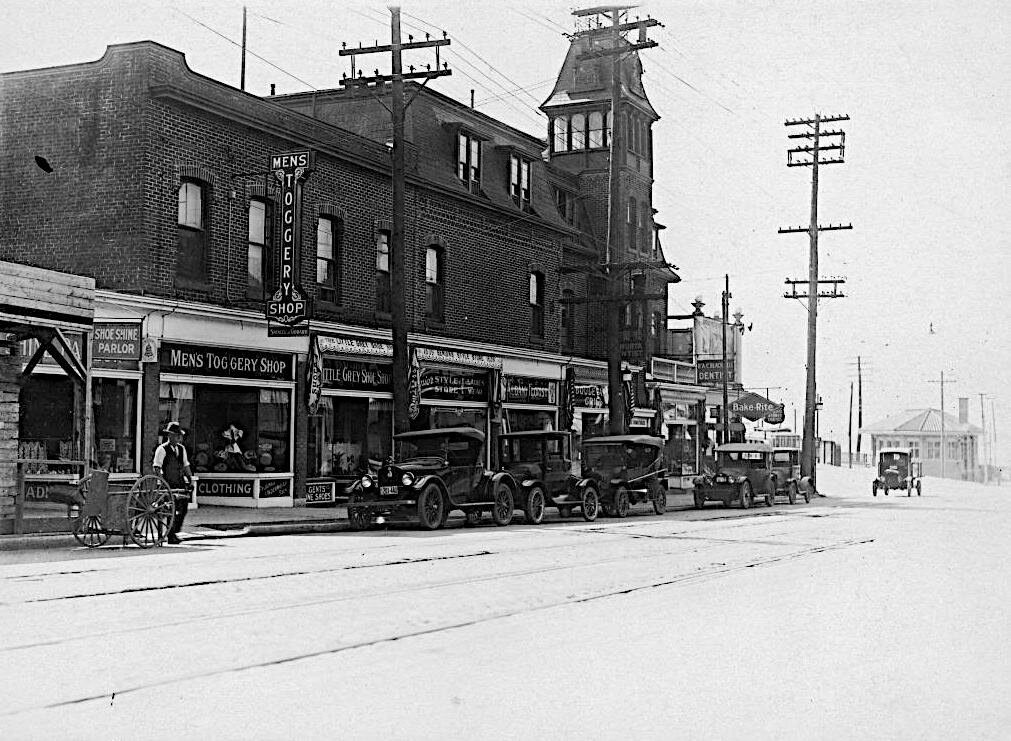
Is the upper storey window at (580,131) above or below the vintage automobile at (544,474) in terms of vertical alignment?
above

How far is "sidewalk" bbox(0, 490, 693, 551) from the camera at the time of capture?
1689 cm

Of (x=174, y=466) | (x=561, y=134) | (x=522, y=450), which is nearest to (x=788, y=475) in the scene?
(x=522, y=450)

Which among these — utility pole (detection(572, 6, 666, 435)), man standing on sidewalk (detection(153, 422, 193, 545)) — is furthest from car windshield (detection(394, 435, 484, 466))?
utility pole (detection(572, 6, 666, 435))

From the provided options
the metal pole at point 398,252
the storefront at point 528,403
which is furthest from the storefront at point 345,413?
the storefront at point 528,403

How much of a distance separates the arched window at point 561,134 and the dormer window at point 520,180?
8040 millimetres

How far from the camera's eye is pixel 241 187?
25328 millimetres

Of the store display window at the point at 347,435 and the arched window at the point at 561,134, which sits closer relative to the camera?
the store display window at the point at 347,435

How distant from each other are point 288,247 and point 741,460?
16784 mm

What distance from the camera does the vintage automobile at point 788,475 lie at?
122 ft

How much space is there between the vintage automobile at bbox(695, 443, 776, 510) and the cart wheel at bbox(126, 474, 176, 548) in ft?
65.2

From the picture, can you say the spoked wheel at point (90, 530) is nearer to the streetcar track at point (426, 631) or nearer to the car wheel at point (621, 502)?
the streetcar track at point (426, 631)

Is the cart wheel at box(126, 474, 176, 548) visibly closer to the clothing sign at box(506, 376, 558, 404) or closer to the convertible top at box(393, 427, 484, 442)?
the convertible top at box(393, 427, 484, 442)

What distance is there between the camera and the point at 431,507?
21953 millimetres

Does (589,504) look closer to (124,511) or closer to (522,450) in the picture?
(522,450)
